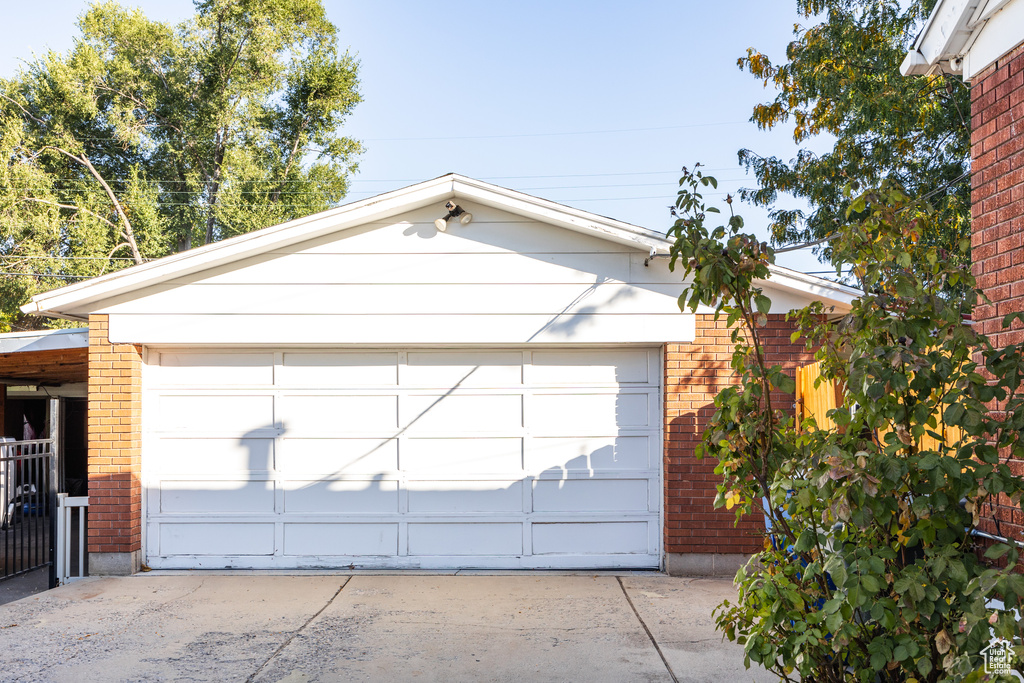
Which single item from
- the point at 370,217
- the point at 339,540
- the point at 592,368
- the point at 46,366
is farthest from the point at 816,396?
the point at 46,366

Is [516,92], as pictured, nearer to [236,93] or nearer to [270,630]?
[236,93]

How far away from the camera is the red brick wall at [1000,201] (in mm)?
3557

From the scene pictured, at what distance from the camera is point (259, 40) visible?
77.5 ft

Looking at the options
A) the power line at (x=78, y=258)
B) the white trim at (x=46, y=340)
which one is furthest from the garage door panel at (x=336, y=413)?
the power line at (x=78, y=258)

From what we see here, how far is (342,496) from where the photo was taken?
8.02m

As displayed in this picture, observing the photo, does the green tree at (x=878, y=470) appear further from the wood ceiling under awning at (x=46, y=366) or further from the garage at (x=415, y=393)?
the wood ceiling under awning at (x=46, y=366)

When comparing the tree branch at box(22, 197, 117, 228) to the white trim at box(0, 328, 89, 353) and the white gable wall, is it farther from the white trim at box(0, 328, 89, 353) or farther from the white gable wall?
the white gable wall

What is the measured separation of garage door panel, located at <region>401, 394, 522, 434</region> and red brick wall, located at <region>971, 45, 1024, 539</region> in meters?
4.86

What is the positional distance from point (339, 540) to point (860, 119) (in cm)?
1119

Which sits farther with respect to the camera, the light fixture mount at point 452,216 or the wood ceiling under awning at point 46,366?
the wood ceiling under awning at point 46,366

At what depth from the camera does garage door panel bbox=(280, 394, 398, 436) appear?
26.5ft

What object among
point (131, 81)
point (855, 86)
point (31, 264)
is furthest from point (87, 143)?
point (855, 86)

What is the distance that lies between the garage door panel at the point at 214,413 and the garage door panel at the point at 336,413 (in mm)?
230

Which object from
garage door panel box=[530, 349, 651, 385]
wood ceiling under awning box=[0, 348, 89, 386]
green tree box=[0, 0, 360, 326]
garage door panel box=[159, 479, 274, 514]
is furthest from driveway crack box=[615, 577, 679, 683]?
green tree box=[0, 0, 360, 326]
